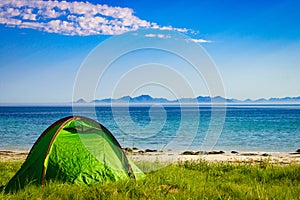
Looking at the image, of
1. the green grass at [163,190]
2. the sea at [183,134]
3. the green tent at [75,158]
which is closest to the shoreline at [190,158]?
the sea at [183,134]

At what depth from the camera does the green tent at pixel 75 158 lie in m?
6.43

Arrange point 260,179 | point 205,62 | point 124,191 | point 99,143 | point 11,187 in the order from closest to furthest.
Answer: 1. point 124,191
2. point 11,187
3. point 99,143
4. point 260,179
5. point 205,62

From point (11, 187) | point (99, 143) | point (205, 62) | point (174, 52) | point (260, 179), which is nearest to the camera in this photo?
point (11, 187)

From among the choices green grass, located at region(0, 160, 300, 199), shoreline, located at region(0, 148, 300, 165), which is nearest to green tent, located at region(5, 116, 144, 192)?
green grass, located at region(0, 160, 300, 199)

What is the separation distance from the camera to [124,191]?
18.0ft

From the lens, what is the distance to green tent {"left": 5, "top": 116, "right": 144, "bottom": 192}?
21.1ft

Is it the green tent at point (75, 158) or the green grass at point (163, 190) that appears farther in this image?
the green tent at point (75, 158)

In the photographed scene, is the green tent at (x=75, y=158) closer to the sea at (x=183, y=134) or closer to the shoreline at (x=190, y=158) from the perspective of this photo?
the sea at (x=183, y=134)

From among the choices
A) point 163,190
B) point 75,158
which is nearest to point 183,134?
point 75,158

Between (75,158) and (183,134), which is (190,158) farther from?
(183,134)

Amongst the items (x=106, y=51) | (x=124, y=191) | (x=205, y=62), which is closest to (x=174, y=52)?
(x=205, y=62)

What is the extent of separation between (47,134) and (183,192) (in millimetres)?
3183

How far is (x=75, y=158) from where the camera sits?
6.65 m

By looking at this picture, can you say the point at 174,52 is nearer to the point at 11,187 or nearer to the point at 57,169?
the point at 57,169
